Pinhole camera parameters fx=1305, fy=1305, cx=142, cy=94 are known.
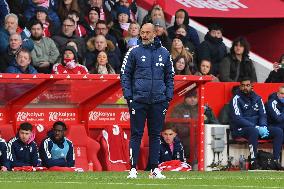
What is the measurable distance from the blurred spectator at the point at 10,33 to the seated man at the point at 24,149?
2049 millimetres

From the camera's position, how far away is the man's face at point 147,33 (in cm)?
1797

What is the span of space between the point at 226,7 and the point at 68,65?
21.8 ft

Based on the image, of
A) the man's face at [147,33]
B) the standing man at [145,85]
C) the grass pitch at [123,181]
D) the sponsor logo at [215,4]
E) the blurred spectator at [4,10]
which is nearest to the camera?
the grass pitch at [123,181]

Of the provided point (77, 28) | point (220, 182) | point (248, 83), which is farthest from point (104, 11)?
point (220, 182)

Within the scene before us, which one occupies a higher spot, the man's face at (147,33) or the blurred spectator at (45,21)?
the blurred spectator at (45,21)

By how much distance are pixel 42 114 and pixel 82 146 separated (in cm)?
88

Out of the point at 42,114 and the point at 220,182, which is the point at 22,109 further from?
the point at 220,182

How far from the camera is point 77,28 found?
24844 mm

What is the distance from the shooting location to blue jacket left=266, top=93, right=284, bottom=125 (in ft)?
78.3

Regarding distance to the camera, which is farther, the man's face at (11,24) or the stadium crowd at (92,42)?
the man's face at (11,24)

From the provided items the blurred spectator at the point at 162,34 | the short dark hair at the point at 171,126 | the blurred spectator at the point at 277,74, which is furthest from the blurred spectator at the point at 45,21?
the blurred spectator at the point at 277,74

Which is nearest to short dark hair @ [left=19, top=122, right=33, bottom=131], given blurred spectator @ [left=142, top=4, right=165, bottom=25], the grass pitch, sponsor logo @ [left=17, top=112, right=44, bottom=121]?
sponsor logo @ [left=17, top=112, right=44, bottom=121]

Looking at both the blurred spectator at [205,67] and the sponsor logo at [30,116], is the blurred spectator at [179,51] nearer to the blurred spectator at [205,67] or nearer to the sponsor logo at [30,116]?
the blurred spectator at [205,67]

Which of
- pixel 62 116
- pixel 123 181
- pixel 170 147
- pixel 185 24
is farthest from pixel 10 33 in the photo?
pixel 123 181
